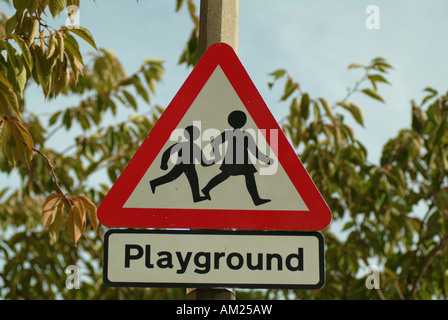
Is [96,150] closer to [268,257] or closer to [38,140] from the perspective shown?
[38,140]

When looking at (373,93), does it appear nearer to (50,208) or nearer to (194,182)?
(50,208)

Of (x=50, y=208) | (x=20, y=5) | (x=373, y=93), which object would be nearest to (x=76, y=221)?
(x=50, y=208)

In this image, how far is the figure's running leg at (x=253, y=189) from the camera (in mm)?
1736

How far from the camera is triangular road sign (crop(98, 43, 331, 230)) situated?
173 centimetres

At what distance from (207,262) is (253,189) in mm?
251

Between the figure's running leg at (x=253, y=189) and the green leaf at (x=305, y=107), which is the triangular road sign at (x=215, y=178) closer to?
the figure's running leg at (x=253, y=189)

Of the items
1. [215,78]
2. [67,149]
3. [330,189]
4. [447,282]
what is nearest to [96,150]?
[67,149]

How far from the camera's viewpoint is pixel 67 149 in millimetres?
5340

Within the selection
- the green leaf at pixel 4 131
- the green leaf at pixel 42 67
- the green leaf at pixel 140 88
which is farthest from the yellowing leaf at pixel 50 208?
the green leaf at pixel 140 88

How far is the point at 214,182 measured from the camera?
175 centimetres

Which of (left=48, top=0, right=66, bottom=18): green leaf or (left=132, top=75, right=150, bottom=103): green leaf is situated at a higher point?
(left=132, top=75, right=150, bottom=103): green leaf

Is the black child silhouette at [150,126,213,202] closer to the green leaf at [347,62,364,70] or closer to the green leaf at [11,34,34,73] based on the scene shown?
the green leaf at [11,34,34,73]

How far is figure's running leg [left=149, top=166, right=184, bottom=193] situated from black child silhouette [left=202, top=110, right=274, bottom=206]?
0.10m

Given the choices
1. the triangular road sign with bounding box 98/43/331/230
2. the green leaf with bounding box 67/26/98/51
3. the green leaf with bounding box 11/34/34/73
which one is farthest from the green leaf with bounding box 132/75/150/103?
the triangular road sign with bounding box 98/43/331/230
